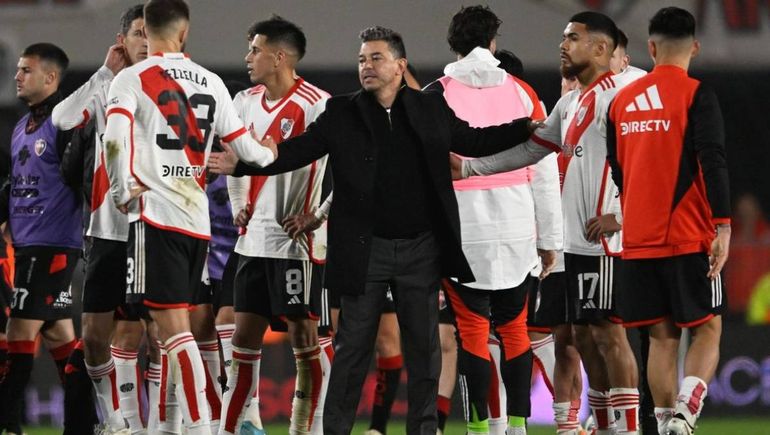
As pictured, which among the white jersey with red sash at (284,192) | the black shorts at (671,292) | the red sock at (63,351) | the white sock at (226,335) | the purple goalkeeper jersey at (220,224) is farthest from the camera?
the purple goalkeeper jersey at (220,224)

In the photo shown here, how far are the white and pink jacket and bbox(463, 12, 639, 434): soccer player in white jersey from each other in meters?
0.25

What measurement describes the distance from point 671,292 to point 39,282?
12.8ft

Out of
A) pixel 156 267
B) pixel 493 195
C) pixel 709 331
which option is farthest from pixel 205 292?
pixel 709 331

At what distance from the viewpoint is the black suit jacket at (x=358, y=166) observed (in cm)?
676

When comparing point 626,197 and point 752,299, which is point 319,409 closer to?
point 626,197

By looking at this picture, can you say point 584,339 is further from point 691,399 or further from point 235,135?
point 235,135

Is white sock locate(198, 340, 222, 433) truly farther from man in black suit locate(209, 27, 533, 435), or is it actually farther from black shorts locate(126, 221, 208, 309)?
man in black suit locate(209, 27, 533, 435)

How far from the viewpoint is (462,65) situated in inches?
308

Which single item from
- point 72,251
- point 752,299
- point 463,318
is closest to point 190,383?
point 463,318

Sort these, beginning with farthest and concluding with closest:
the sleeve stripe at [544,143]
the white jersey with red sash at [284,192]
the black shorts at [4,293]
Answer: the black shorts at [4,293], the white jersey with red sash at [284,192], the sleeve stripe at [544,143]

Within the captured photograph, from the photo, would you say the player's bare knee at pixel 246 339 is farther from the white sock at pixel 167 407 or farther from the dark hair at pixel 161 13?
the dark hair at pixel 161 13

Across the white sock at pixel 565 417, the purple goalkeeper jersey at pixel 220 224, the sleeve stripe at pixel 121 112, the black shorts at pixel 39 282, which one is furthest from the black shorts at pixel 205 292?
the white sock at pixel 565 417

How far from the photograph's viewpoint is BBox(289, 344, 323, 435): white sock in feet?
26.6

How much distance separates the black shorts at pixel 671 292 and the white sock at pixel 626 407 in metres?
0.69
